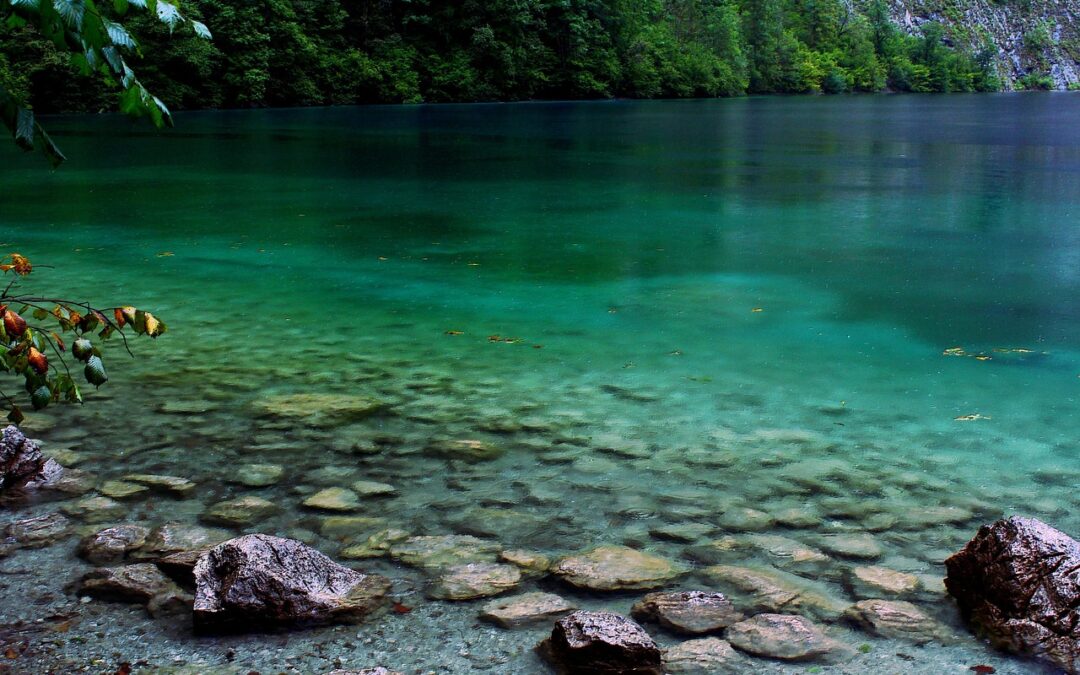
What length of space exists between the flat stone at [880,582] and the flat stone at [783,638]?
340 mm

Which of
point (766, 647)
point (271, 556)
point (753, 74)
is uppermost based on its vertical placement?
point (753, 74)

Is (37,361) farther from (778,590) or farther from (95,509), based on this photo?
(778,590)

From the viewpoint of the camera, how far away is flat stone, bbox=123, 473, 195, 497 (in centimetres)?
463

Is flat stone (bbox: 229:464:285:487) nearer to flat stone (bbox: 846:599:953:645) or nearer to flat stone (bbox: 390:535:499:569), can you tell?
flat stone (bbox: 390:535:499:569)

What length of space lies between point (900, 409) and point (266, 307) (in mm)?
4961

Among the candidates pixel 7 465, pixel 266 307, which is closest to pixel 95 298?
pixel 266 307

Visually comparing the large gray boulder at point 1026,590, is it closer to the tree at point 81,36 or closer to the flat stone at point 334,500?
the flat stone at point 334,500

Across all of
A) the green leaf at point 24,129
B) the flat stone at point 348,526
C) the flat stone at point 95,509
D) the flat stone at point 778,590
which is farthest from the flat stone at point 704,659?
the flat stone at point 95,509

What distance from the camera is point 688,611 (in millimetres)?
3506

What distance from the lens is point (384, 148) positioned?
80.9 feet

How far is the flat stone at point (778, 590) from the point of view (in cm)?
360

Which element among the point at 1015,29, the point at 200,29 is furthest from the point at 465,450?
the point at 1015,29

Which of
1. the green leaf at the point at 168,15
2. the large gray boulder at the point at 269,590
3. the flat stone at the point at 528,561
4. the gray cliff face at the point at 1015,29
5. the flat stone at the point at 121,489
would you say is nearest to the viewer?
the green leaf at the point at 168,15

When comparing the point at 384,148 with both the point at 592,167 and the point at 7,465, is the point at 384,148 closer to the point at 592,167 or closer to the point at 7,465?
the point at 592,167
